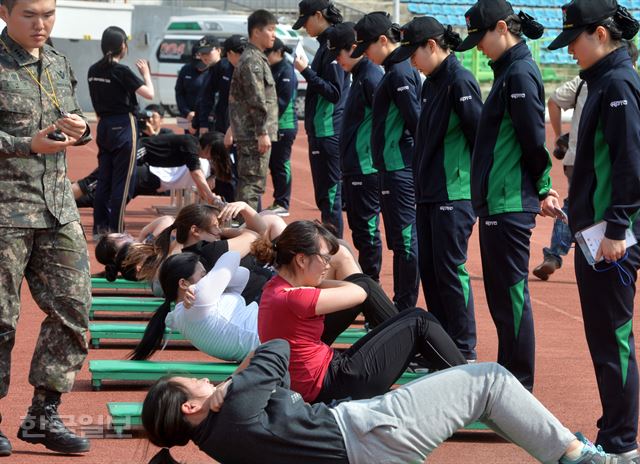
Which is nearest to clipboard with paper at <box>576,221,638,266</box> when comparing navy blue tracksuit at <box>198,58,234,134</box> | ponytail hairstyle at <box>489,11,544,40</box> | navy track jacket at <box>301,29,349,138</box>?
ponytail hairstyle at <box>489,11,544,40</box>

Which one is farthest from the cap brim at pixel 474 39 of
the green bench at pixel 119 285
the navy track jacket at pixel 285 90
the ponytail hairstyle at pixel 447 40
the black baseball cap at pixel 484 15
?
the navy track jacket at pixel 285 90

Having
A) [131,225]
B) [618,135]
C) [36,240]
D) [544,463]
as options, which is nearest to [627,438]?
[544,463]

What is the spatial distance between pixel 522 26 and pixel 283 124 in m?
7.97

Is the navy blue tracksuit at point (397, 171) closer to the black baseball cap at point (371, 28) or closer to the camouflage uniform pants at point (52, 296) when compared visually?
the black baseball cap at point (371, 28)

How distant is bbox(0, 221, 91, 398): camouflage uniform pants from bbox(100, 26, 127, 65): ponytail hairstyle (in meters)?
6.69

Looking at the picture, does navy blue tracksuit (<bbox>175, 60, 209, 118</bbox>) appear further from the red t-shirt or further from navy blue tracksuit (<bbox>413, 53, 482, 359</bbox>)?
the red t-shirt

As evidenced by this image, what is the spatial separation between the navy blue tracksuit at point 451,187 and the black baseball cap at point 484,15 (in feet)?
1.97

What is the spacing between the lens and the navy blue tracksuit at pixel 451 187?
6855mm

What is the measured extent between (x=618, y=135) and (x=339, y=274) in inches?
92.1

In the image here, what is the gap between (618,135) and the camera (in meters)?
4.94

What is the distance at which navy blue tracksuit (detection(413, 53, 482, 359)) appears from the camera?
6.86 meters

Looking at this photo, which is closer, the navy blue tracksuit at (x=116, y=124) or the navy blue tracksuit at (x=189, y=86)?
the navy blue tracksuit at (x=116, y=124)

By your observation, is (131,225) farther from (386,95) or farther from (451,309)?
(451,309)

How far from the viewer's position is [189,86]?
58.2 ft
